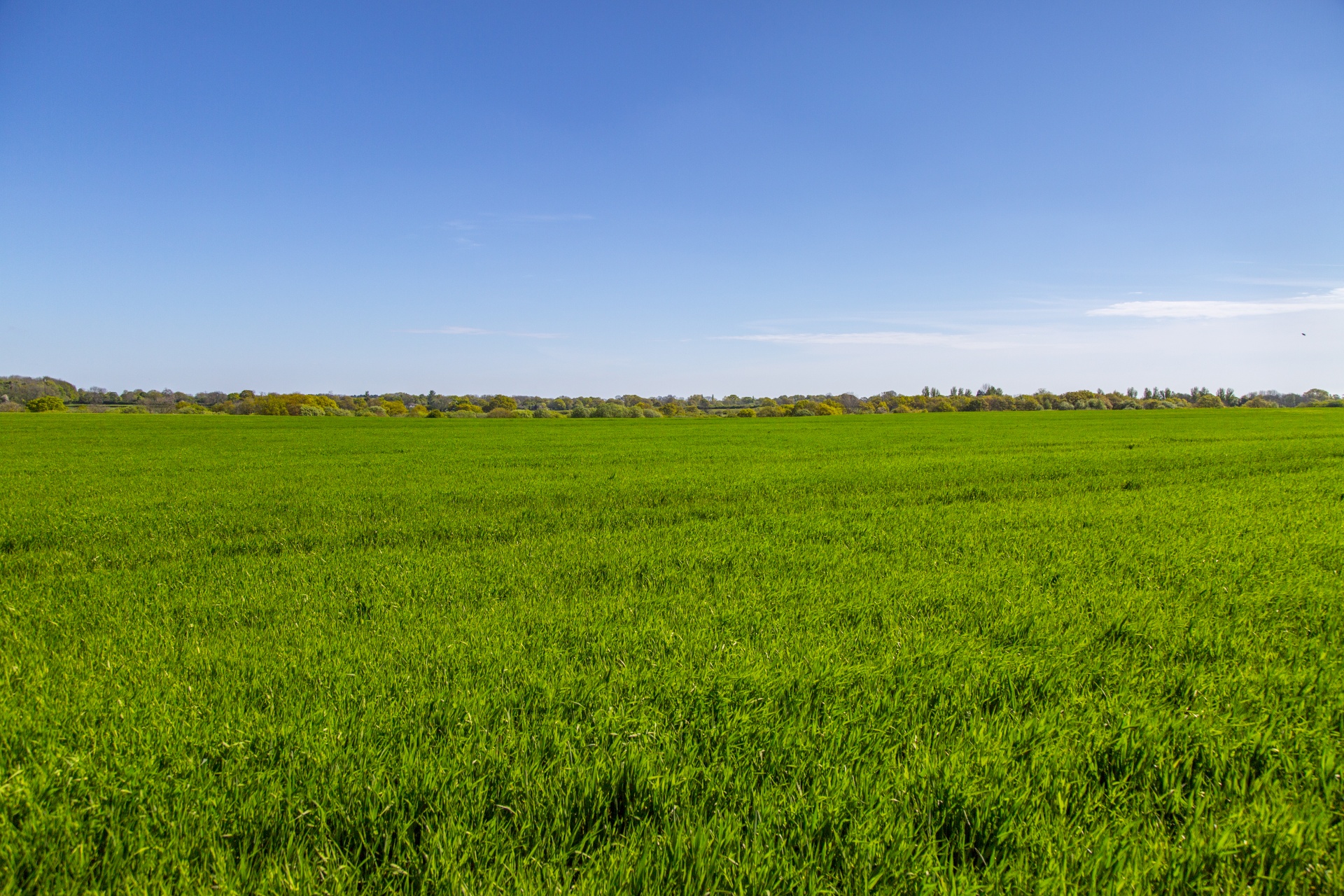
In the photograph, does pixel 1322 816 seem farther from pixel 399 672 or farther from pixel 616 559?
pixel 616 559

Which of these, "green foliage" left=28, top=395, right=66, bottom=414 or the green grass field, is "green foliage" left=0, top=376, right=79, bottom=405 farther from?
the green grass field

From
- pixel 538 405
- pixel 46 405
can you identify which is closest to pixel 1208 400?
pixel 538 405

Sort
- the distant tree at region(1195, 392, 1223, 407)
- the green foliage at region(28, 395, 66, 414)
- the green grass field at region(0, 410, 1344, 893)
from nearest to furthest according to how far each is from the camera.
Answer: the green grass field at region(0, 410, 1344, 893), the green foliage at region(28, 395, 66, 414), the distant tree at region(1195, 392, 1223, 407)

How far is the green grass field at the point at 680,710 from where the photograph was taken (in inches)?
86.4

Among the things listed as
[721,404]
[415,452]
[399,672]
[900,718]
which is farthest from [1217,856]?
[721,404]

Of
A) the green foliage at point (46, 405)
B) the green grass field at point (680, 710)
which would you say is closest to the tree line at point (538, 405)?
the green foliage at point (46, 405)

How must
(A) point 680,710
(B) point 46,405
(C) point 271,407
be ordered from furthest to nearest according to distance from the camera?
(C) point 271,407, (B) point 46,405, (A) point 680,710

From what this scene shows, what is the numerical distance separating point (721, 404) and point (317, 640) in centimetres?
13786

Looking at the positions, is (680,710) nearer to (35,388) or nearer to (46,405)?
(46,405)

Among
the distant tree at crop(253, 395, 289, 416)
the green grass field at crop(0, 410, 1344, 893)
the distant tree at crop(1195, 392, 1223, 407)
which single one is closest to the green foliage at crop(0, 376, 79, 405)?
the distant tree at crop(253, 395, 289, 416)

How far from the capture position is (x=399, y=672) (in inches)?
145

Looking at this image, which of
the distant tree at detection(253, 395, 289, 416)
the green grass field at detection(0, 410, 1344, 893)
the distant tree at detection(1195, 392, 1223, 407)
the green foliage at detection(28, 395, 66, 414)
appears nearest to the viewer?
the green grass field at detection(0, 410, 1344, 893)

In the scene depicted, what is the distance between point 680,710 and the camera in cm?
319

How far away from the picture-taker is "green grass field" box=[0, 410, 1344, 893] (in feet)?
7.20
